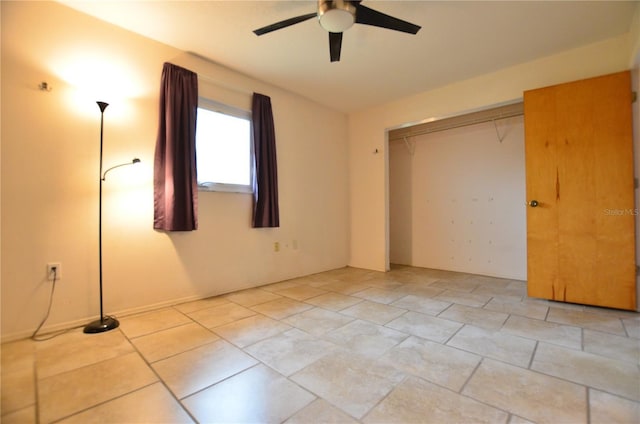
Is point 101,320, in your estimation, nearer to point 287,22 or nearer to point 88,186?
point 88,186

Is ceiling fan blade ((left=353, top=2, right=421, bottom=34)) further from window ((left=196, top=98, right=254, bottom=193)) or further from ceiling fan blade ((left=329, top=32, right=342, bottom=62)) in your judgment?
window ((left=196, top=98, right=254, bottom=193))

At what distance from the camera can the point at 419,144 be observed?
15.8ft

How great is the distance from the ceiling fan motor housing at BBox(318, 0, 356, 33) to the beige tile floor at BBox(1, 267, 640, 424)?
7.41ft

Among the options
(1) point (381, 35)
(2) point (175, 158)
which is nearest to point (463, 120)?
(1) point (381, 35)

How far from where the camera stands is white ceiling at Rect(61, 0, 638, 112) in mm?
2268

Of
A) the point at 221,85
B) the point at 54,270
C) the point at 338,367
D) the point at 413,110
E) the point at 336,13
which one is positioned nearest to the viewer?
the point at 338,367

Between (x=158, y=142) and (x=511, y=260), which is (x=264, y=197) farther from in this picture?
(x=511, y=260)

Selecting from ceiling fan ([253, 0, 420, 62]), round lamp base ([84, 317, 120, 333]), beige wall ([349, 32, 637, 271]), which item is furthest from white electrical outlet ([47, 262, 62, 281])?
beige wall ([349, 32, 637, 271])

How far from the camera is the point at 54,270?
2.17 meters

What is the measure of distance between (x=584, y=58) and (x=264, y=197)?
365cm

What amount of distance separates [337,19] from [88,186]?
92.6 inches

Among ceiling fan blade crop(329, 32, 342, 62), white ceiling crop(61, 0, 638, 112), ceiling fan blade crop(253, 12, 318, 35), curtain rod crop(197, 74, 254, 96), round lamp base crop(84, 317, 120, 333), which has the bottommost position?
round lamp base crop(84, 317, 120, 333)

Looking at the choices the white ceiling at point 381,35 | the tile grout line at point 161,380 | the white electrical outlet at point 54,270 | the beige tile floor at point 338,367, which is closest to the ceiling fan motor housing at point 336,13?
the white ceiling at point 381,35

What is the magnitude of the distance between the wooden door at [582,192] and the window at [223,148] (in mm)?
3134
